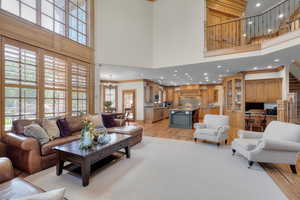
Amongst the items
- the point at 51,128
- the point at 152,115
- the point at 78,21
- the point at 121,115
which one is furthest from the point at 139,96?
the point at 51,128

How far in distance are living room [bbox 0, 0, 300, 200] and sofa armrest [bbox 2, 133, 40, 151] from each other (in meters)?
0.02

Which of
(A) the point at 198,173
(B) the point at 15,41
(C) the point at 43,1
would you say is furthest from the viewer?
(C) the point at 43,1

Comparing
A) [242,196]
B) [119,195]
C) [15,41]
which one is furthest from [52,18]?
[242,196]

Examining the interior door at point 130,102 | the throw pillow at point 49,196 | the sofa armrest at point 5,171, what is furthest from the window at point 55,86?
the interior door at point 130,102

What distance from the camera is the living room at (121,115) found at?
214cm

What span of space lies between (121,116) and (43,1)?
450 cm

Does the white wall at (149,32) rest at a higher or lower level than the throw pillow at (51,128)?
higher

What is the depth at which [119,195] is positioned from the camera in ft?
6.19

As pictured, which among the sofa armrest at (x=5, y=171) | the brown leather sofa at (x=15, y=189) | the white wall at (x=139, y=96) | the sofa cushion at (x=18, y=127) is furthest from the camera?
the white wall at (x=139, y=96)

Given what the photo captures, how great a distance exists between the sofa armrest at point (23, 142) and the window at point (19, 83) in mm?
500

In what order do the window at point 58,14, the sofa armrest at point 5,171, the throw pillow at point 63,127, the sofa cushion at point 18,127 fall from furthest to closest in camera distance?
the throw pillow at point 63,127 < the window at point 58,14 < the sofa cushion at point 18,127 < the sofa armrest at point 5,171

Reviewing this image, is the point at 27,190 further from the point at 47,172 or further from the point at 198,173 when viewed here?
the point at 198,173

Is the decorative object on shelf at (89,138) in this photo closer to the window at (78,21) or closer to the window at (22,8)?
the window at (22,8)

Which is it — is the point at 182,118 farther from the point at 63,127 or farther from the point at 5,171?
the point at 5,171
